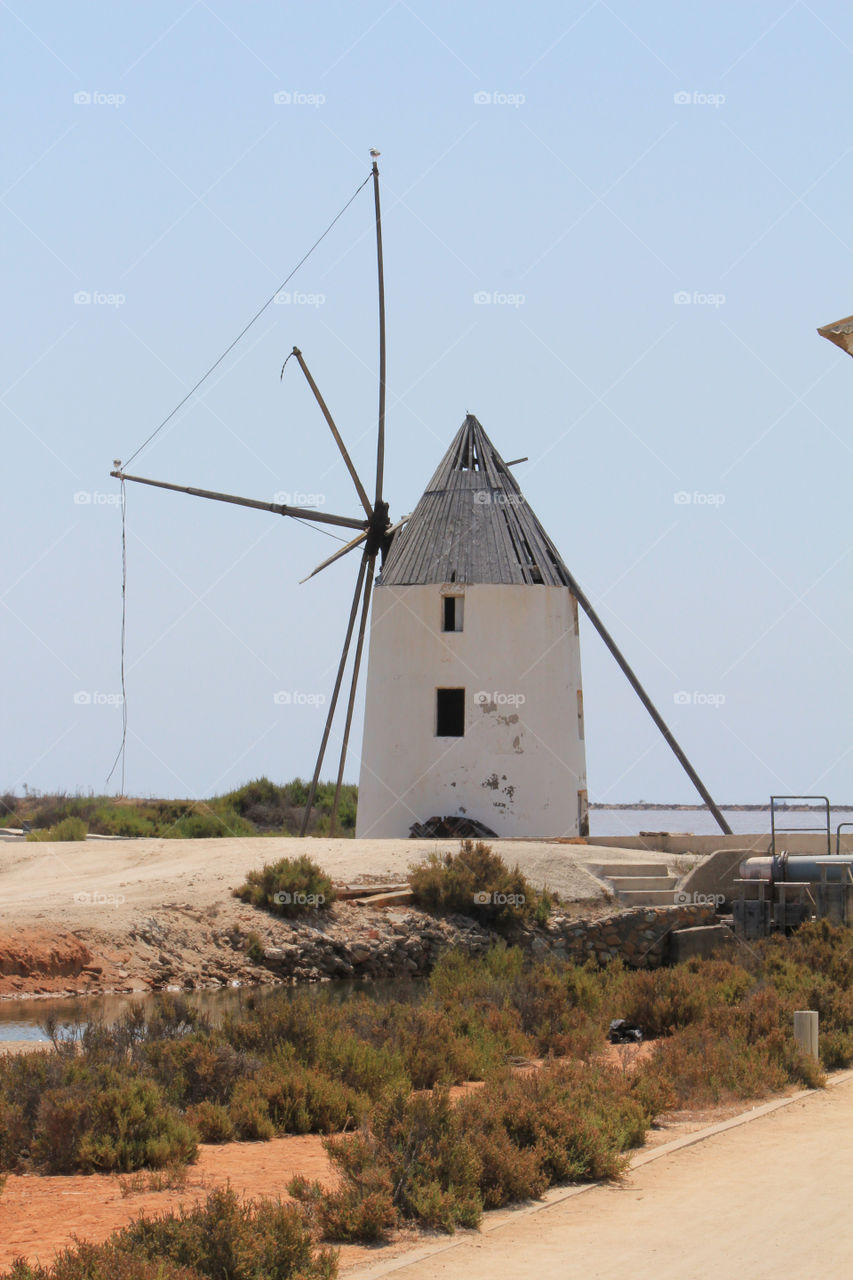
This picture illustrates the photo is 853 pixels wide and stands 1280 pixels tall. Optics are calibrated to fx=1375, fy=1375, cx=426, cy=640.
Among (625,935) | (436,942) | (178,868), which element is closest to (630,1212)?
(436,942)

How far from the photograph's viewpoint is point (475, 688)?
21.6 metres

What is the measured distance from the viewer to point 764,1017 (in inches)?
377

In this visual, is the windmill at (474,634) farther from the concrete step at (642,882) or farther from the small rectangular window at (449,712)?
the concrete step at (642,882)

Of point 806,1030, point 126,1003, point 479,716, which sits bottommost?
point 126,1003

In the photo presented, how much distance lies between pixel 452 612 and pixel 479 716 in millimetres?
1838

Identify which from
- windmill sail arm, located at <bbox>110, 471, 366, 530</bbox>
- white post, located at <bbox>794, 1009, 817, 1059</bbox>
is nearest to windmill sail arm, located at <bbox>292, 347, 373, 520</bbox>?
windmill sail arm, located at <bbox>110, 471, 366, 530</bbox>

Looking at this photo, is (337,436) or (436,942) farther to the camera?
(337,436)

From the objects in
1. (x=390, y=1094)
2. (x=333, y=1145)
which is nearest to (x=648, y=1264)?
(x=333, y=1145)

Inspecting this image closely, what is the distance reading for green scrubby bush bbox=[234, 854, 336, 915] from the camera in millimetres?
16516

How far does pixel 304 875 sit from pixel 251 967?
1854mm

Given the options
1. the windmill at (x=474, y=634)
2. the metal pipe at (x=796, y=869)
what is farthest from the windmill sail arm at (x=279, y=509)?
the metal pipe at (x=796, y=869)

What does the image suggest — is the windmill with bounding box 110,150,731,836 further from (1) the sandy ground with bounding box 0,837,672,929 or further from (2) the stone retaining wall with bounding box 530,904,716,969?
(2) the stone retaining wall with bounding box 530,904,716,969

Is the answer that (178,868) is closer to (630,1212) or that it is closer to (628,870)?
(628,870)

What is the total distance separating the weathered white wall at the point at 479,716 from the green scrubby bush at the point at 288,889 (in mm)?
4693
